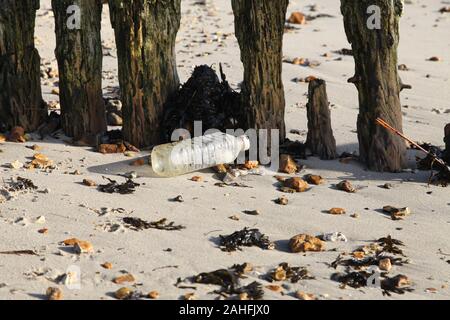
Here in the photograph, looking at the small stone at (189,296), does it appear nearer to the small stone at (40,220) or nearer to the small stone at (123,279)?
the small stone at (123,279)

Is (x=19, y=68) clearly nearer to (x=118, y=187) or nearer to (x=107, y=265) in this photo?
(x=118, y=187)

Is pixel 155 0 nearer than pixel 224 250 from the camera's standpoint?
No

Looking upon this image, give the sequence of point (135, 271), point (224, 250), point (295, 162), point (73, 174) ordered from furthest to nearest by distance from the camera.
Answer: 1. point (295, 162)
2. point (73, 174)
3. point (224, 250)
4. point (135, 271)

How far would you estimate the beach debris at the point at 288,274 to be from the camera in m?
5.62

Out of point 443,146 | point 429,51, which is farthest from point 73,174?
point 429,51

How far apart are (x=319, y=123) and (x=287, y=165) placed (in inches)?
22.4

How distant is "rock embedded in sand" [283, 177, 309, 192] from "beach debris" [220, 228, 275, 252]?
41.4 inches

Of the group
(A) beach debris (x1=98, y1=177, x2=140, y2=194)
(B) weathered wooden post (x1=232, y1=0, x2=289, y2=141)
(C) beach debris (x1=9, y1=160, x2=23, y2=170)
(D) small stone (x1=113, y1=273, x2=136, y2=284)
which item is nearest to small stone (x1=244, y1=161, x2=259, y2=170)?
(B) weathered wooden post (x1=232, y1=0, x2=289, y2=141)

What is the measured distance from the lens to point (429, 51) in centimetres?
1222

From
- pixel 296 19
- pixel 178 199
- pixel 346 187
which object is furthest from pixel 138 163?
pixel 296 19

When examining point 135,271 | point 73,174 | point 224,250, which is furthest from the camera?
point 73,174

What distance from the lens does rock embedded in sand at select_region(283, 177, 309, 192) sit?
7.21 meters

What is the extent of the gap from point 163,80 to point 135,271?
2.67 m

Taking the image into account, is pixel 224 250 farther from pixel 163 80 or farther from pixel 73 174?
pixel 163 80
